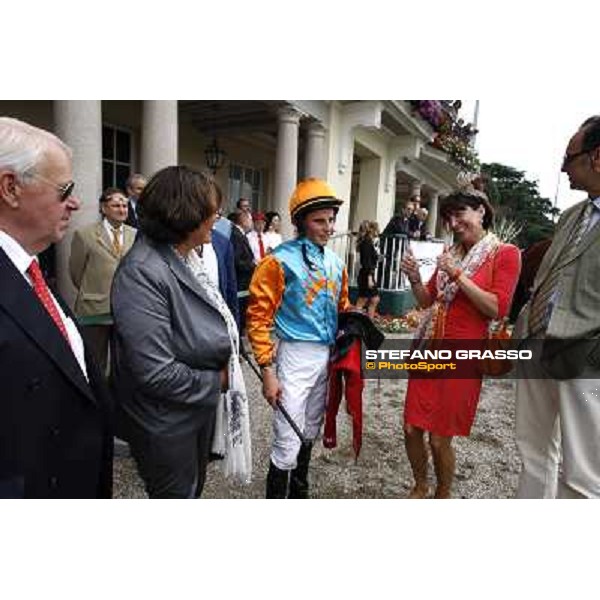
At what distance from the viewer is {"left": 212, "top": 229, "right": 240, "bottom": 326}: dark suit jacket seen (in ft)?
8.20

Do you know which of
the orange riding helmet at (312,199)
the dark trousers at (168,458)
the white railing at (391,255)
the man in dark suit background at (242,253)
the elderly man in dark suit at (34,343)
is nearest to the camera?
the elderly man in dark suit at (34,343)

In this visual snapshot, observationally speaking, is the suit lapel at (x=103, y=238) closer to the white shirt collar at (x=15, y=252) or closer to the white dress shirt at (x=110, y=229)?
the white dress shirt at (x=110, y=229)

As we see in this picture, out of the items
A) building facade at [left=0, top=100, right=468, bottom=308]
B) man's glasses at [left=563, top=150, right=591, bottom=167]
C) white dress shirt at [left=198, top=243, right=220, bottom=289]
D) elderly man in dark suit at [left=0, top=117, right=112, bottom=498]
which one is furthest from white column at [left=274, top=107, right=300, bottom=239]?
elderly man in dark suit at [left=0, top=117, right=112, bottom=498]

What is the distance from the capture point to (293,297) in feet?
5.63

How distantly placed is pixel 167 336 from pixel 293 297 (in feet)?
2.03

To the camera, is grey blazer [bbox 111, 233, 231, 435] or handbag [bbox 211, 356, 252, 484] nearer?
grey blazer [bbox 111, 233, 231, 435]

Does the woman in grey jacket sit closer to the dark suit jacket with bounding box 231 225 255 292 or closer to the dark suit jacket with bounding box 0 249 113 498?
the dark suit jacket with bounding box 0 249 113 498

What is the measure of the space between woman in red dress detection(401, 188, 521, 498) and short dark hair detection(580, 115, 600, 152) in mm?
423

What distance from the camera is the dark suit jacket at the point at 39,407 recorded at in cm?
88

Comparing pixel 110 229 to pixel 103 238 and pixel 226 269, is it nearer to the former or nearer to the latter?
pixel 103 238

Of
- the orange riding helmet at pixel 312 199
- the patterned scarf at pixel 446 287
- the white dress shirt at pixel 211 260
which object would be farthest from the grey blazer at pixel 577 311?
the white dress shirt at pixel 211 260

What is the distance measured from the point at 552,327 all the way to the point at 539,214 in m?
0.67

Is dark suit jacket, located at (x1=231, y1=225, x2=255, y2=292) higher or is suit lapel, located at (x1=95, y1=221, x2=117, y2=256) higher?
suit lapel, located at (x1=95, y1=221, x2=117, y2=256)

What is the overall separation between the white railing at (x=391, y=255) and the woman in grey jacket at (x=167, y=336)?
2.99 feet
